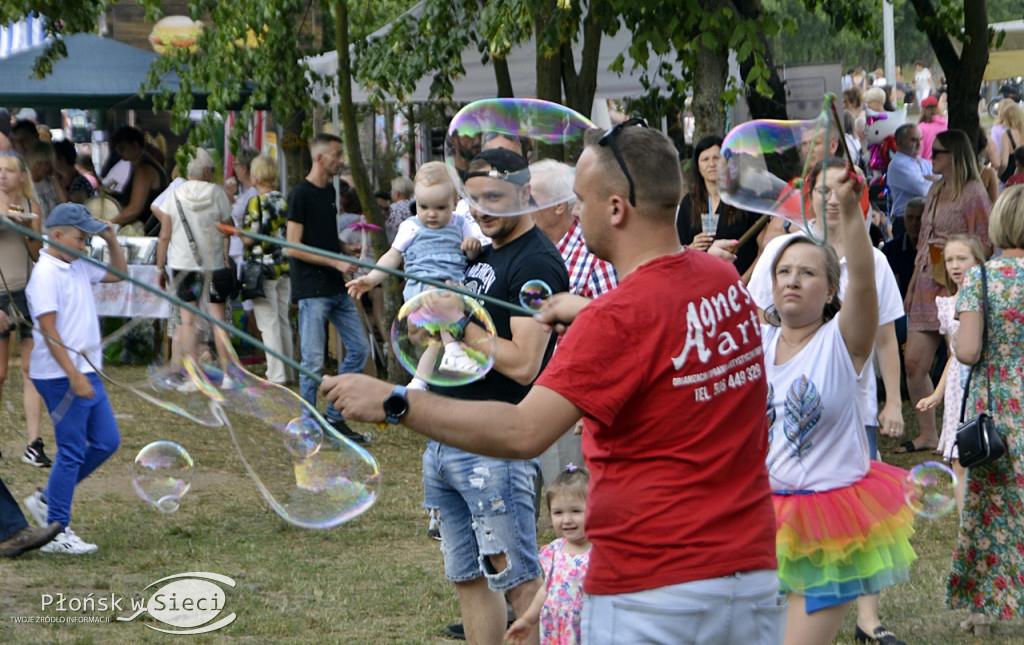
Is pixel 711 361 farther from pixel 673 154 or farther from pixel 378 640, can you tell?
pixel 378 640

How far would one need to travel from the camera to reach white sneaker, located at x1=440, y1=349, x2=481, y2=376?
3543mm

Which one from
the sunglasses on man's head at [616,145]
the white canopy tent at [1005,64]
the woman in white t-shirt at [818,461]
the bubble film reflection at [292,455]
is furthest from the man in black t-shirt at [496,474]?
the white canopy tent at [1005,64]

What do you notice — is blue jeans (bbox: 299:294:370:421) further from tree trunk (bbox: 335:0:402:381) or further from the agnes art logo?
the agnes art logo

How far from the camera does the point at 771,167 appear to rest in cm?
394

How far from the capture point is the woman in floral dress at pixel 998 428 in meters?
5.10

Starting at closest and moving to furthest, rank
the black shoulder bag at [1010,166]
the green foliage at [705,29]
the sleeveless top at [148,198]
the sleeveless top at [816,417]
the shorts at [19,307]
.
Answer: the sleeveless top at [816,417]
the shorts at [19,307]
the green foliage at [705,29]
the black shoulder bag at [1010,166]
the sleeveless top at [148,198]

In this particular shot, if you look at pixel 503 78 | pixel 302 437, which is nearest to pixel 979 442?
pixel 302 437

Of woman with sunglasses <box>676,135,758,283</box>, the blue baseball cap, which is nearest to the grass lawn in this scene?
the blue baseball cap

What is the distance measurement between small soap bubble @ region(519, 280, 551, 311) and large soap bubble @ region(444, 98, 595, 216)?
1.07 ft

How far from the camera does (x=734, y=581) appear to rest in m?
2.58

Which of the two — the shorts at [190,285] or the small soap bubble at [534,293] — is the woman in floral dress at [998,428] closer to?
the small soap bubble at [534,293]

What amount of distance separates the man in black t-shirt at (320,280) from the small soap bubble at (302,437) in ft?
14.2

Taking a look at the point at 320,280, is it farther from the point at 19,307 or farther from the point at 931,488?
the point at 931,488

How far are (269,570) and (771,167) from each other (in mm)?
3395
